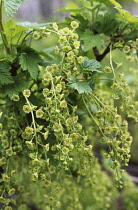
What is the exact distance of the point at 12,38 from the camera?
83 centimetres

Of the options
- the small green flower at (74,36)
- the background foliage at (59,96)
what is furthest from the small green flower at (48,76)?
the small green flower at (74,36)

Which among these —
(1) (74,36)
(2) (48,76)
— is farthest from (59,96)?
(1) (74,36)

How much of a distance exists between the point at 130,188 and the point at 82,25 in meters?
1.16

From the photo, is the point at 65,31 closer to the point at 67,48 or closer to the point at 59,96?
the point at 67,48

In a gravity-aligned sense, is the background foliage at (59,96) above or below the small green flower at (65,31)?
below

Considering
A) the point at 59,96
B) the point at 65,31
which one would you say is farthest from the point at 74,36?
the point at 59,96

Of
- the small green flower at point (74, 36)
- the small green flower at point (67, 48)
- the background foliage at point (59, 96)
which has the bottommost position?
the background foliage at point (59, 96)

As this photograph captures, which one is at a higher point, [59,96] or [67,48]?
[67,48]

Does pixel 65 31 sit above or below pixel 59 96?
above

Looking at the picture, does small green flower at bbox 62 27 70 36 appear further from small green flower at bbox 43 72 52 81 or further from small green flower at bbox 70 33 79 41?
small green flower at bbox 43 72 52 81

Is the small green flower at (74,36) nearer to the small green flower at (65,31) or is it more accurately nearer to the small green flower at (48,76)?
the small green flower at (65,31)

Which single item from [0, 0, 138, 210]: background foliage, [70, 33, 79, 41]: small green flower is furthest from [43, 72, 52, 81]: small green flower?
[70, 33, 79, 41]: small green flower

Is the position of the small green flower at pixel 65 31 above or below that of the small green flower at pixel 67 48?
above

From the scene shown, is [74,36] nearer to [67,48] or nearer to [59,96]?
[67,48]
